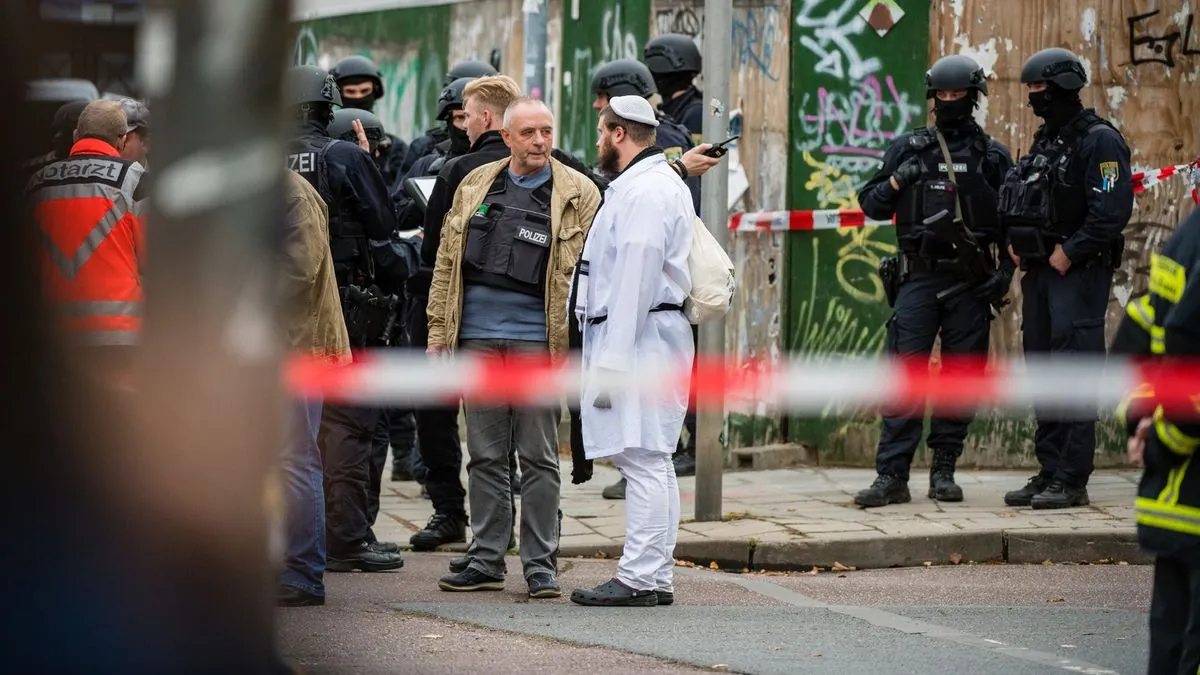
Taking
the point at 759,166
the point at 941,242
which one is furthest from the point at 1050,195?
the point at 759,166

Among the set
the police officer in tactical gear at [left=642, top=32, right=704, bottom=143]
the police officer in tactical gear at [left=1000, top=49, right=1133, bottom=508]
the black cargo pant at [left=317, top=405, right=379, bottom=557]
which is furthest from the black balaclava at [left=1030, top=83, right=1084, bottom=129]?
the black cargo pant at [left=317, top=405, right=379, bottom=557]

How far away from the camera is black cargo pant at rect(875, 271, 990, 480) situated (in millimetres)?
9539

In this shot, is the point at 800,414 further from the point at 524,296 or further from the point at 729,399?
the point at 524,296

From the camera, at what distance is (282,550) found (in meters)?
6.79

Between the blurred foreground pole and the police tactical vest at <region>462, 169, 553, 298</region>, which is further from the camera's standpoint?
the police tactical vest at <region>462, 169, 553, 298</region>

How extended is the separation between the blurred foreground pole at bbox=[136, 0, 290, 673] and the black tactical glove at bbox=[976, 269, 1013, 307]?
740cm

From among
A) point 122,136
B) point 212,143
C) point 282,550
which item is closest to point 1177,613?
point 212,143

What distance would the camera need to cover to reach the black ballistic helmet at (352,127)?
28.3ft

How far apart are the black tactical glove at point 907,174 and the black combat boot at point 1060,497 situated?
1.70m

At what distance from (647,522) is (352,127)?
8.95 feet

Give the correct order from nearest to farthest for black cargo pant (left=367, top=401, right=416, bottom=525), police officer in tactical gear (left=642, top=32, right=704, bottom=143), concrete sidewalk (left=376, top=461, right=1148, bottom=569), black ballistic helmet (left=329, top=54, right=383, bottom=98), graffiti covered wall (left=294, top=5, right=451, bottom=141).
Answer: concrete sidewalk (left=376, top=461, right=1148, bottom=569)
black cargo pant (left=367, top=401, right=416, bottom=525)
police officer in tactical gear (left=642, top=32, right=704, bottom=143)
black ballistic helmet (left=329, top=54, right=383, bottom=98)
graffiti covered wall (left=294, top=5, right=451, bottom=141)

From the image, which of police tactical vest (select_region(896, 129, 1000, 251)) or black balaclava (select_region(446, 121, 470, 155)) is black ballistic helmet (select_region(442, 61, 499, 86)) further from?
police tactical vest (select_region(896, 129, 1000, 251))

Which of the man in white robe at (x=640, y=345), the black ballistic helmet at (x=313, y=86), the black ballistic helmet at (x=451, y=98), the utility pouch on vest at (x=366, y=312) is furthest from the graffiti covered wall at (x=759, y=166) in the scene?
the man in white robe at (x=640, y=345)

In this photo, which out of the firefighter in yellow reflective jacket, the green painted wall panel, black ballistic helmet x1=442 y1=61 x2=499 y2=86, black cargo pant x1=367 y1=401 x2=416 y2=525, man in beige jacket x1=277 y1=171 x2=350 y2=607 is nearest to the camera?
the firefighter in yellow reflective jacket
